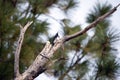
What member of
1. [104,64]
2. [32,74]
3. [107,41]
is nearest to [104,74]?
[104,64]

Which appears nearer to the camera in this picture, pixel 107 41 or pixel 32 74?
pixel 32 74

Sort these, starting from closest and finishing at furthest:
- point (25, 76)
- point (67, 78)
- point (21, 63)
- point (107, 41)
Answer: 1. point (25, 76)
2. point (21, 63)
3. point (107, 41)
4. point (67, 78)

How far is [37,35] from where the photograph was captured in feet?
6.62

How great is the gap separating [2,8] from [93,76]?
68cm

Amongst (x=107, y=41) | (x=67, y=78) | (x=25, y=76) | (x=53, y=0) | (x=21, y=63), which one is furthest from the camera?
(x=53, y=0)

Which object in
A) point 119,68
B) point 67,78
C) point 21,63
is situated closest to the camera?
point 21,63

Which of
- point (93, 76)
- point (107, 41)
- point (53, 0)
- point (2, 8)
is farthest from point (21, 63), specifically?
point (53, 0)

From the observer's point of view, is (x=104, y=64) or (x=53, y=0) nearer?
(x=104, y=64)

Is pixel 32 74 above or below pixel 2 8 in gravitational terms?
below

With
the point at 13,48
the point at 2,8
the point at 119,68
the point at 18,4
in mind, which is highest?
the point at 18,4

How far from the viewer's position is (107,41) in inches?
79.2

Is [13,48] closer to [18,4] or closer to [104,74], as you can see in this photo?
[104,74]

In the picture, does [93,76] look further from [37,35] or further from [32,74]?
[32,74]

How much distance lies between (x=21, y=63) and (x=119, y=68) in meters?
0.58
